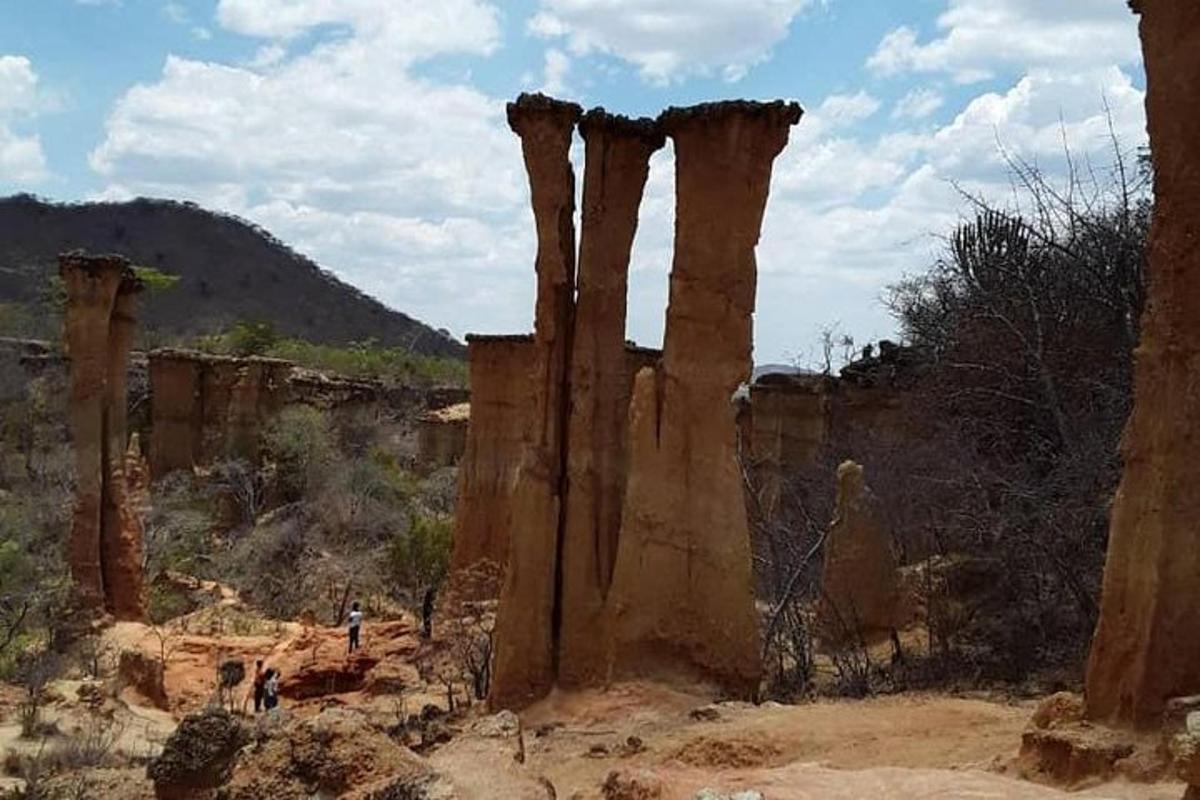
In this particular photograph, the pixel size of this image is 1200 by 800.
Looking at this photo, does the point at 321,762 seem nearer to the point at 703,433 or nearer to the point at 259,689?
the point at 703,433

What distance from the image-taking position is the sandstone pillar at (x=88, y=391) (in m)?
17.5

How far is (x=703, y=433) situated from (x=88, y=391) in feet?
36.7

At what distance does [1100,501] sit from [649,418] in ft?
12.0

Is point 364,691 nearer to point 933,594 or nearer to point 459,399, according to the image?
point 933,594

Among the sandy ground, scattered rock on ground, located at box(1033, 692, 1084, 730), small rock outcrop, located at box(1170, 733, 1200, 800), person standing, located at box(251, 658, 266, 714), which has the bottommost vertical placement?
person standing, located at box(251, 658, 266, 714)

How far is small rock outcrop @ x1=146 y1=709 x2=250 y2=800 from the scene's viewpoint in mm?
6480

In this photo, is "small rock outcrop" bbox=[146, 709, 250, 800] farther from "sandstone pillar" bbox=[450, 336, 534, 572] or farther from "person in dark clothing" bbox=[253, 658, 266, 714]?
"sandstone pillar" bbox=[450, 336, 534, 572]

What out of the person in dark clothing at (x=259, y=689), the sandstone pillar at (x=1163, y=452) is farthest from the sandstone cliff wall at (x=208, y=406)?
the sandstone pillar at (x=1163, y=452)

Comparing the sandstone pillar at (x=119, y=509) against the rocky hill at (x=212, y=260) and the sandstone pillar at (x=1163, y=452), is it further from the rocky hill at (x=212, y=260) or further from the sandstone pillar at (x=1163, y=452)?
the rocky hill at (x=212, y=260)

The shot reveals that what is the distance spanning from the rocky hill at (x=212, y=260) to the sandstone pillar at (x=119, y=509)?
46.2 metres

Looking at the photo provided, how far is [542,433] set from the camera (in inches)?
426

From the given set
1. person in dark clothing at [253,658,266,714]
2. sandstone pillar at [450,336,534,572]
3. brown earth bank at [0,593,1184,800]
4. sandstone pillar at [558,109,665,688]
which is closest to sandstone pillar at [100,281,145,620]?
brown earth bank at [0,593,1184,800]

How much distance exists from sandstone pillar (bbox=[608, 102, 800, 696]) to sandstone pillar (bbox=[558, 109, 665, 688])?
20.9 inches

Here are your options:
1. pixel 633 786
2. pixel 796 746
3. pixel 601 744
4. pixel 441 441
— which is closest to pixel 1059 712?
pixel 796 746
